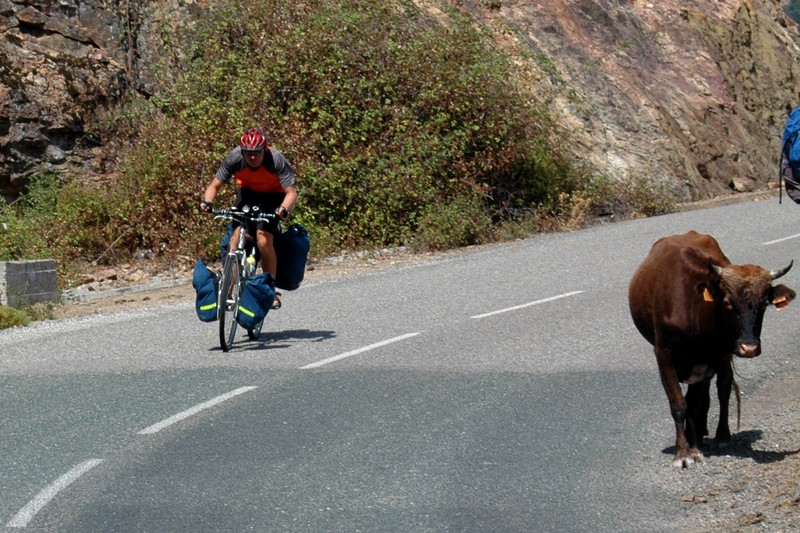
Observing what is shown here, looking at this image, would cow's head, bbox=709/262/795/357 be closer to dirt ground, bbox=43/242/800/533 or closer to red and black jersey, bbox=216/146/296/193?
dirt ground, bbox=43/242/800/533

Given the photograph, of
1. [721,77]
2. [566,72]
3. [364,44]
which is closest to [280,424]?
[364,44]

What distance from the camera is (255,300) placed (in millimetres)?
11141

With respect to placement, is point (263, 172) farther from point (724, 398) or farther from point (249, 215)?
point (724, 398)

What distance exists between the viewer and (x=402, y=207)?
20938mm

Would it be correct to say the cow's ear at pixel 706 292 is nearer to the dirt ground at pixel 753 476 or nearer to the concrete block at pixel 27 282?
the dirt ground at pixel 753 476

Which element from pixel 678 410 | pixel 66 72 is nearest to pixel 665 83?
pixel 66 72

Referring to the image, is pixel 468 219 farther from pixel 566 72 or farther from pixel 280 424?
pixel 280 424

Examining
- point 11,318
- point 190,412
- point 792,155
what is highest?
point 792,155

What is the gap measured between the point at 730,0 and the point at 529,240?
1988cm

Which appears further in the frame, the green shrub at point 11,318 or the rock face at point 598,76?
the rock face at point 598,76

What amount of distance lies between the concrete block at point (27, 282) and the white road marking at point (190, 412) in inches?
241

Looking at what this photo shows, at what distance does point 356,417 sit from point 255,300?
272 cm

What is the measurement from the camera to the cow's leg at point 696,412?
750cm

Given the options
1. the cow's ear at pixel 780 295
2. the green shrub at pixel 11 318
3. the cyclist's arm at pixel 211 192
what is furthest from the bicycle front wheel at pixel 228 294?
the cow's ear at pixel 780 295
